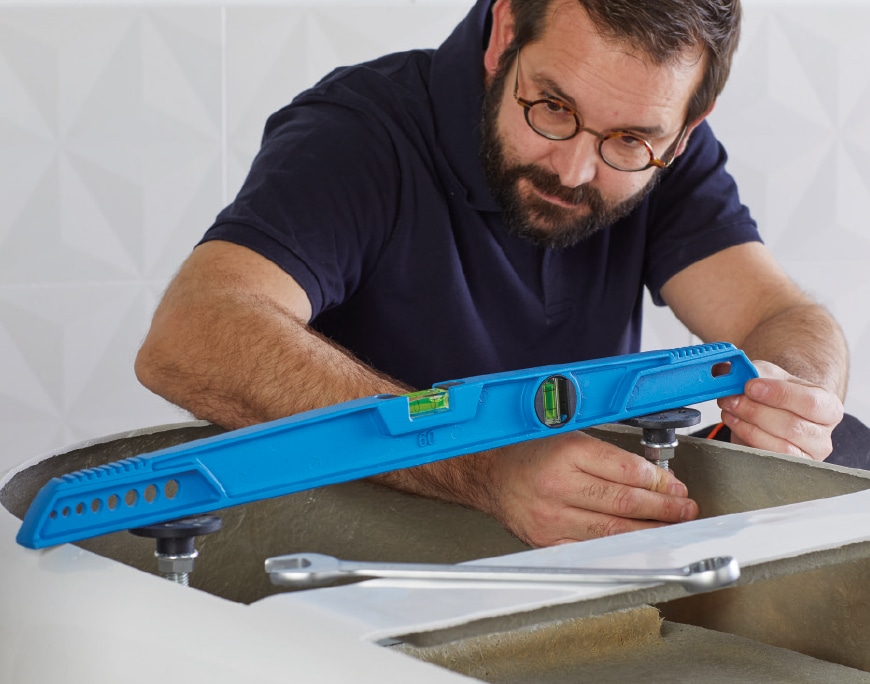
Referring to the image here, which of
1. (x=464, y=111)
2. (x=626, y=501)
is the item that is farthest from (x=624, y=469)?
(x=464, y=111)

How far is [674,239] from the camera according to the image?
4.23 feet

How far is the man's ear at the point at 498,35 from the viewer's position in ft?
3.65

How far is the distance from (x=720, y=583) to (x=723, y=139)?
5.43 feet

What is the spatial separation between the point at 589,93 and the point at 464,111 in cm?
19

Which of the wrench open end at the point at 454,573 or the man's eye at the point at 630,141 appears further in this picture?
the man's eye at the point at 630,141

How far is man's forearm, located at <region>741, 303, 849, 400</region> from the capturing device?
1.09 meters

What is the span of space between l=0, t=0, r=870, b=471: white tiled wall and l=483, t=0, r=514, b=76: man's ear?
68 centimetres

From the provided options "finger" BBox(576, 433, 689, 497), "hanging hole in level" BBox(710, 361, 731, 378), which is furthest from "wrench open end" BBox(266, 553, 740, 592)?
"hanging hole in level" BBox(710, 361, 731, 378)

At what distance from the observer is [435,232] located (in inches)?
45.7

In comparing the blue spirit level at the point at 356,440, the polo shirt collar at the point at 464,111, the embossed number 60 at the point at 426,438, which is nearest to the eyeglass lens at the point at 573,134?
the polo shirt collar at the point at 464,111

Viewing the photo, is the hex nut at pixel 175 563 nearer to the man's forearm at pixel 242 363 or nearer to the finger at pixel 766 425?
the man's forearm at pixel 242 363

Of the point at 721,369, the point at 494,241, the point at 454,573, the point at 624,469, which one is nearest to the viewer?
the point at 454,573

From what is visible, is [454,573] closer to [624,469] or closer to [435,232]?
[624,469]

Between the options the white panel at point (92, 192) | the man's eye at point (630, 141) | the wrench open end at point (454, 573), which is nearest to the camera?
the wrench open end at point (454, 573)
